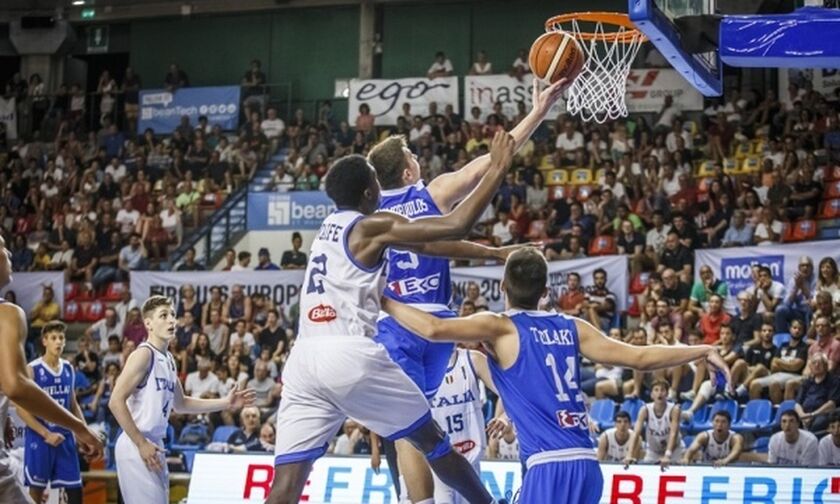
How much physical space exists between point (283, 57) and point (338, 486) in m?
16.1

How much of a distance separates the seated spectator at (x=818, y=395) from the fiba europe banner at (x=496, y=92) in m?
8.84

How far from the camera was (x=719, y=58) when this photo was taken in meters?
8.76

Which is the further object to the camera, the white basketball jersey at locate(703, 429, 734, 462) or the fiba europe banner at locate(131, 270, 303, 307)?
the fiba europe banner at locate(131, 270, 303, 307)

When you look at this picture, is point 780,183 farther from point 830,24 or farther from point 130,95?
point 130,95

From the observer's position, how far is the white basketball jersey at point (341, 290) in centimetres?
654

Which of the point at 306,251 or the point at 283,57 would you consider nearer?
the point at 306,251

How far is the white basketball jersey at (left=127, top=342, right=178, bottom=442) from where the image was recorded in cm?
942

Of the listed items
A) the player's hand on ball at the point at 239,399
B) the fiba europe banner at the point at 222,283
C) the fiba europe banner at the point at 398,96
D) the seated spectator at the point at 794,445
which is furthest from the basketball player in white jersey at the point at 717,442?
the fiba europe banner at the point at 398,96

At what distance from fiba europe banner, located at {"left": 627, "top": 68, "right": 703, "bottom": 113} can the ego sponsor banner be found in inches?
388

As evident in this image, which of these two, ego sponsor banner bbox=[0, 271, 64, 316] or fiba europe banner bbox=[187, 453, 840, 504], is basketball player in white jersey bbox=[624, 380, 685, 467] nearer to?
fiba europe banner bbox=[187, 453, 840, 504]

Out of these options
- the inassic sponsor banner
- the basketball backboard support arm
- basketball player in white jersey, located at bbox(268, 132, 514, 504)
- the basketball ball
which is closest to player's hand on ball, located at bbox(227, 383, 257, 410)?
basketball player in white jersey, located at bbox(268, 132, 514, 504)

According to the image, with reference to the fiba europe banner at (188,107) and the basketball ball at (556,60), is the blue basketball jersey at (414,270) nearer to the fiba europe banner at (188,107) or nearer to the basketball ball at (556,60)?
the basketball ball at (556,60)

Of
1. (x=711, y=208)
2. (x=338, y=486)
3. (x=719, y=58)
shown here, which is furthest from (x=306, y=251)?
(x=719, y=58)

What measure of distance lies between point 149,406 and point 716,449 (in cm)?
637
